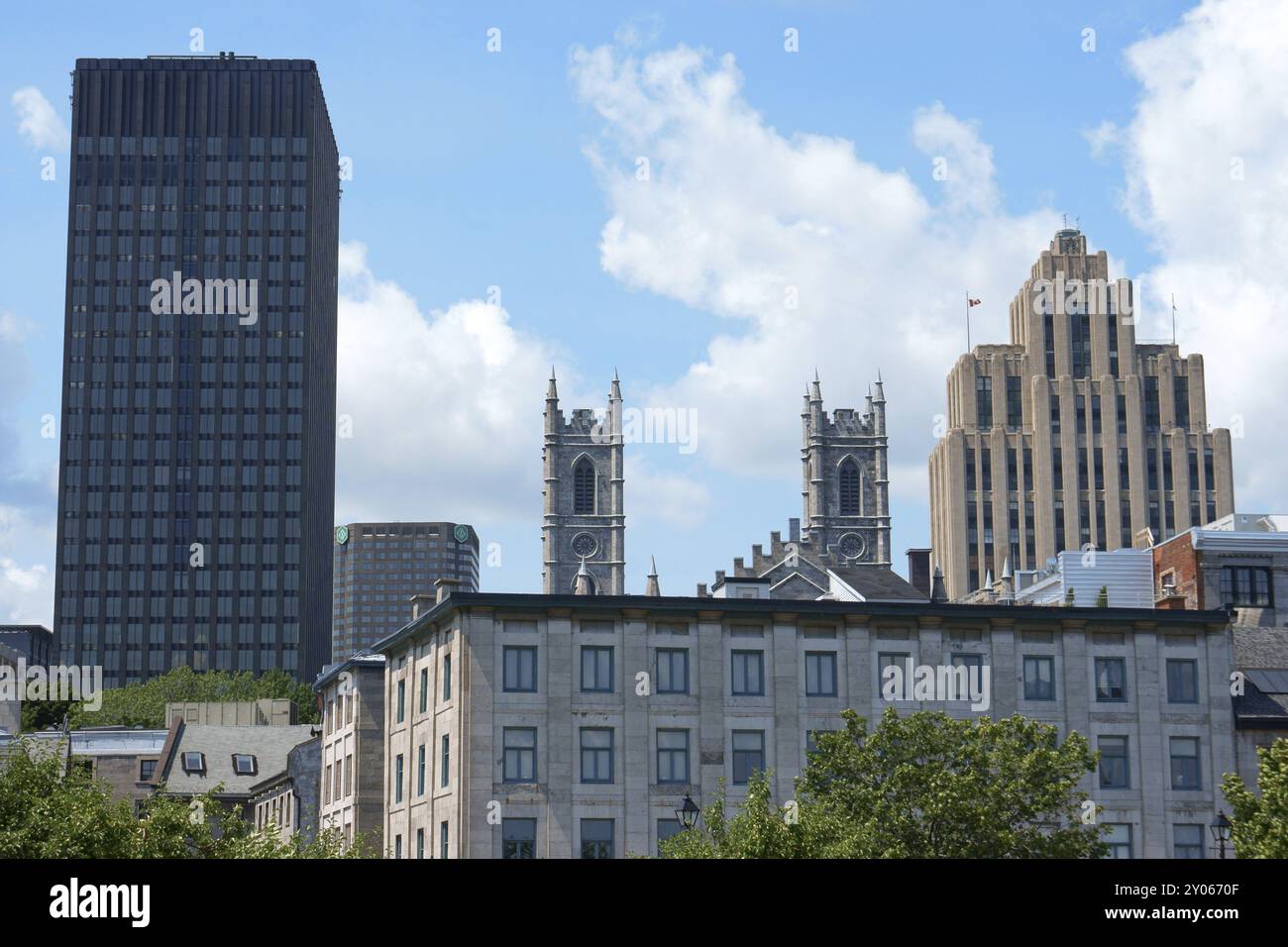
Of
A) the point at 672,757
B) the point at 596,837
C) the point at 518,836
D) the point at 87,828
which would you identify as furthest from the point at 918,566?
the point at 87,828

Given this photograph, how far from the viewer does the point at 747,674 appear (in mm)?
66250

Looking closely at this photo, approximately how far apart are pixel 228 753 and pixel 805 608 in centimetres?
4483

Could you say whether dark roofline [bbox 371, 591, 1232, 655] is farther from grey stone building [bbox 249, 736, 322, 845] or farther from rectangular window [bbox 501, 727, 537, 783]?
grey stone building [bbox 249, 736, 322, 845]

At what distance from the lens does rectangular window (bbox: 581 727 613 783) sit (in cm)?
6400

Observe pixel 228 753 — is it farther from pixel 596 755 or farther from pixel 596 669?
pixel 596 755

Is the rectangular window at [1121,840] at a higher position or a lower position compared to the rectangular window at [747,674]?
lower

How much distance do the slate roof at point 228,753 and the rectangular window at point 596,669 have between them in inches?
1353

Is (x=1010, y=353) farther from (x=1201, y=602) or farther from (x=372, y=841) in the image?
(x=372, y=841)

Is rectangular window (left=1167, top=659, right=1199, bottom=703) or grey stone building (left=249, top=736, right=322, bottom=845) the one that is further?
grey stone building (left=249, top=736, right=322, bottom=845)

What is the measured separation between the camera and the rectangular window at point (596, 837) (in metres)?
62.8

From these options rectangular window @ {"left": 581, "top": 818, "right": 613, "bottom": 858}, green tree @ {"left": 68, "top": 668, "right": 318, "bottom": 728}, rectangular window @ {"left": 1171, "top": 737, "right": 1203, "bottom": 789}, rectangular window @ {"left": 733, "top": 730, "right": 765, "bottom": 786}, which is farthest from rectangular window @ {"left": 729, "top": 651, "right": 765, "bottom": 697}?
green tree @ {"left": 68, "top": 668, "right": 318, "bottom": 728}

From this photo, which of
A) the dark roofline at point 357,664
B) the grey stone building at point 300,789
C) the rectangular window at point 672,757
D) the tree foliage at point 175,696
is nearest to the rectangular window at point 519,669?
the rectangular window at point 672,757

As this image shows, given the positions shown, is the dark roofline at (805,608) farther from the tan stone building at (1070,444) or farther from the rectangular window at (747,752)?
the tan stone building at (1070,444)

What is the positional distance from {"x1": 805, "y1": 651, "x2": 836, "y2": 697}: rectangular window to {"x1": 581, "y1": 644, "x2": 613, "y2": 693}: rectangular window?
23.6 feet
